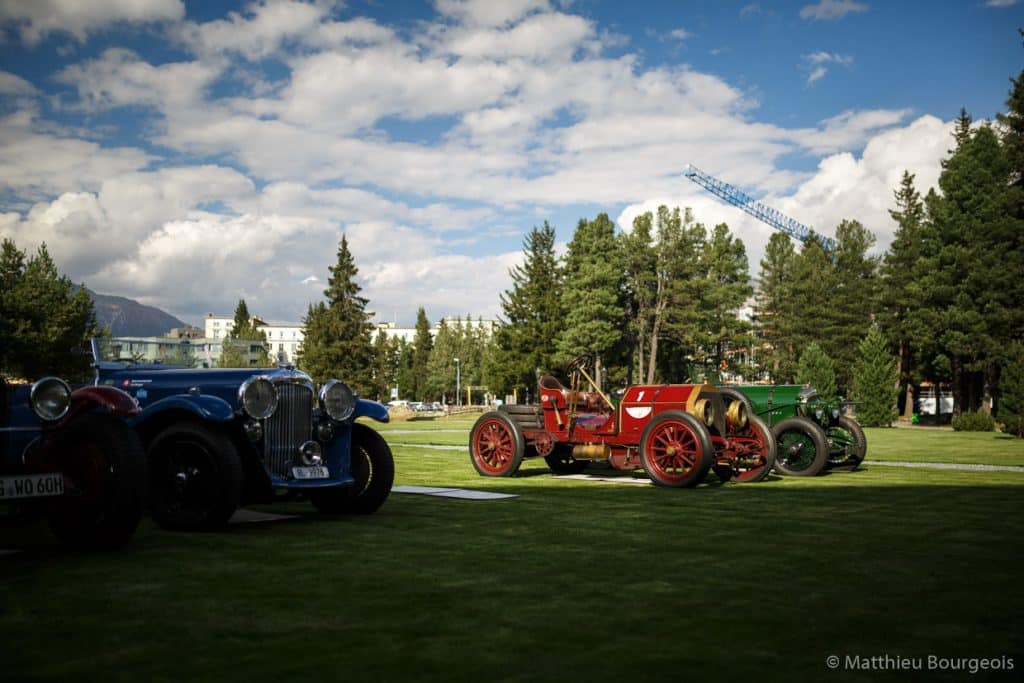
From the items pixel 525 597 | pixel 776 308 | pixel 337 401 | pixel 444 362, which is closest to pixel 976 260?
pixel 776 308

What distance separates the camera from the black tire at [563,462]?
46.6 ft

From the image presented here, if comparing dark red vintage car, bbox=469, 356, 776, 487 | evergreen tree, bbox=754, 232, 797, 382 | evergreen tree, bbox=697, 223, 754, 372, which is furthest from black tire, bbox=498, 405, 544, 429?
evergreen tree, bbox=754, 232, 797, 382

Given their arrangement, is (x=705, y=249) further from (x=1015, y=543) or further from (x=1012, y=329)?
(x=1015, y=543)

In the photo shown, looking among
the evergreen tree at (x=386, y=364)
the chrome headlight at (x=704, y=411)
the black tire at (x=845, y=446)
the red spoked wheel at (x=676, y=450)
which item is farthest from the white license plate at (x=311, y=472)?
the evergreen tree at (x=386, y=364)

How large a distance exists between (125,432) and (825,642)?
532 centimetres

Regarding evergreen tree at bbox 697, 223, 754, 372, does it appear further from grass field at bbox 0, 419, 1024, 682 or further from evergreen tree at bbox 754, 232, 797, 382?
grass field at bbox 0, 419, 1024, 682

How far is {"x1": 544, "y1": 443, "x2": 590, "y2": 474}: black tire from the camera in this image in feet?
46.6

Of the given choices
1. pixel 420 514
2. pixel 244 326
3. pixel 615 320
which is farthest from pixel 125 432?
pixel 244 326

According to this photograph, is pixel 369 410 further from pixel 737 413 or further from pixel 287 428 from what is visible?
pixel 737 413

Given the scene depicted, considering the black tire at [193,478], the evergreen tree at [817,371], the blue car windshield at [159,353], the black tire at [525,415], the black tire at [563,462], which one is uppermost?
the evergreen tree at [817,371]

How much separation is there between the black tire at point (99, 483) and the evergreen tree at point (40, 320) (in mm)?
38620

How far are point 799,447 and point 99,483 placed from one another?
1094 centimetres

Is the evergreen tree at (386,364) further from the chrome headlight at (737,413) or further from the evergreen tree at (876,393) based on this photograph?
the chrome headlight at (737,413)

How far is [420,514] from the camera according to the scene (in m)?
8.84
